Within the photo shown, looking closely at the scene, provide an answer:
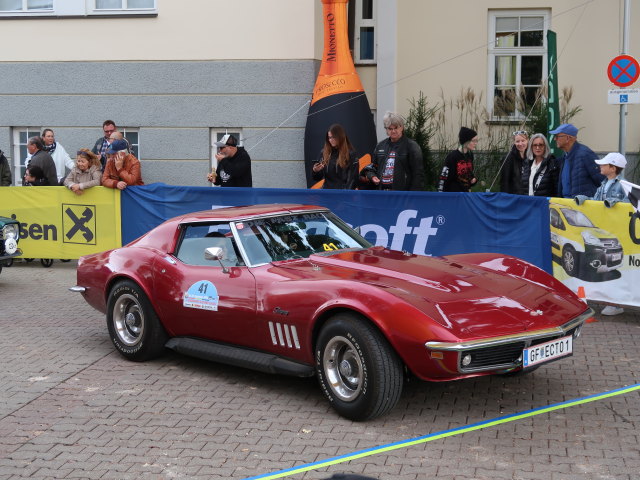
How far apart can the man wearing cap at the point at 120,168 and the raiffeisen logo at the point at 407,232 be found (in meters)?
4.09

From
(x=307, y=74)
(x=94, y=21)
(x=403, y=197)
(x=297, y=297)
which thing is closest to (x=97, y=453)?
(x=297, y=297)

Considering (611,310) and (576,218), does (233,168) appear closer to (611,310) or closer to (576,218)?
(576,218)

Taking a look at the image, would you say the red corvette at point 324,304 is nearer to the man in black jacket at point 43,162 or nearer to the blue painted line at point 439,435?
the blue painted line at point 439,435

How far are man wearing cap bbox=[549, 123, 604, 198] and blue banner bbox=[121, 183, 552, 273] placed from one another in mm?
467

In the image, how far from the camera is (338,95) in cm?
1570

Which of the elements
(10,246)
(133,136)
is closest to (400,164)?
(10,246)

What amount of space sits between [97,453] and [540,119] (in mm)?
12023

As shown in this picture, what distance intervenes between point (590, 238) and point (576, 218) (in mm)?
258

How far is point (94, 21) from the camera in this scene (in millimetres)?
16891

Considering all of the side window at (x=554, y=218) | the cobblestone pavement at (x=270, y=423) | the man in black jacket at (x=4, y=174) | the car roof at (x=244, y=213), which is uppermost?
the man in black jacket at (x=4, y=174)

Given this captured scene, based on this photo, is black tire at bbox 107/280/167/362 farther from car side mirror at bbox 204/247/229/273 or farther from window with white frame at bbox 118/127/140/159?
window with white frame at bbox 118/127/140/159

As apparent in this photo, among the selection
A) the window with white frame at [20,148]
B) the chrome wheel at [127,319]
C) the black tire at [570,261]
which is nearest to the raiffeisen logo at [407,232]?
the black tire at [570,261]

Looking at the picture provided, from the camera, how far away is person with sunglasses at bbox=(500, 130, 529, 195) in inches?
434

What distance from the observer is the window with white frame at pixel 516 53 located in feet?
54.9
